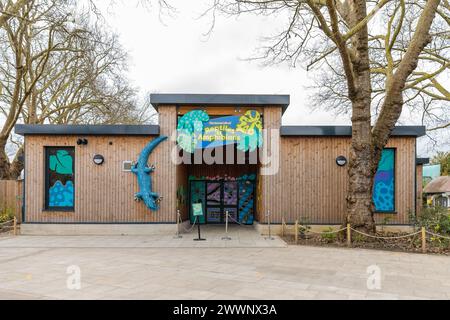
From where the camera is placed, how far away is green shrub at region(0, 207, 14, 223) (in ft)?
51.2

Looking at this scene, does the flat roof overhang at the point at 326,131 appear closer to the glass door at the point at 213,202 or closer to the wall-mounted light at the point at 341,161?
the wall-mounted light at the point at 341,161

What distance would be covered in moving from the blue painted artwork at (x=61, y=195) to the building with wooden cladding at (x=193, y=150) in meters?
0.04

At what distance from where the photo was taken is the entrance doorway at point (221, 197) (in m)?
17.8

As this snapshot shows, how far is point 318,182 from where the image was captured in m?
14.0

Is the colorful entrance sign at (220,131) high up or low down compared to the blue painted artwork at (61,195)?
up

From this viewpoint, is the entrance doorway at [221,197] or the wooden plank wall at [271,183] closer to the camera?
the wooden plank wall at [271,183]

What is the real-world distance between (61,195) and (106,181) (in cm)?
183

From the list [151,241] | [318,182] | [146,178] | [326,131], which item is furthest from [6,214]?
[326,131]

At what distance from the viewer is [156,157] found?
46.2 ft

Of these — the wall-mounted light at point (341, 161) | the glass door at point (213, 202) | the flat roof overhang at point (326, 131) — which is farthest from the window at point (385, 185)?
the glass door at point (213, 202)

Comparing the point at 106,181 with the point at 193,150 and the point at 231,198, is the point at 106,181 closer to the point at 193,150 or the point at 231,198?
the point at 193,150

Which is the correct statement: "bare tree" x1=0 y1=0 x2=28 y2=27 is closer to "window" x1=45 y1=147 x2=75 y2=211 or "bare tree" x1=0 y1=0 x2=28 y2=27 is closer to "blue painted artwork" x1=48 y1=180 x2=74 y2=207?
"window" x1=45 y1=147 x2=75 y2=211
